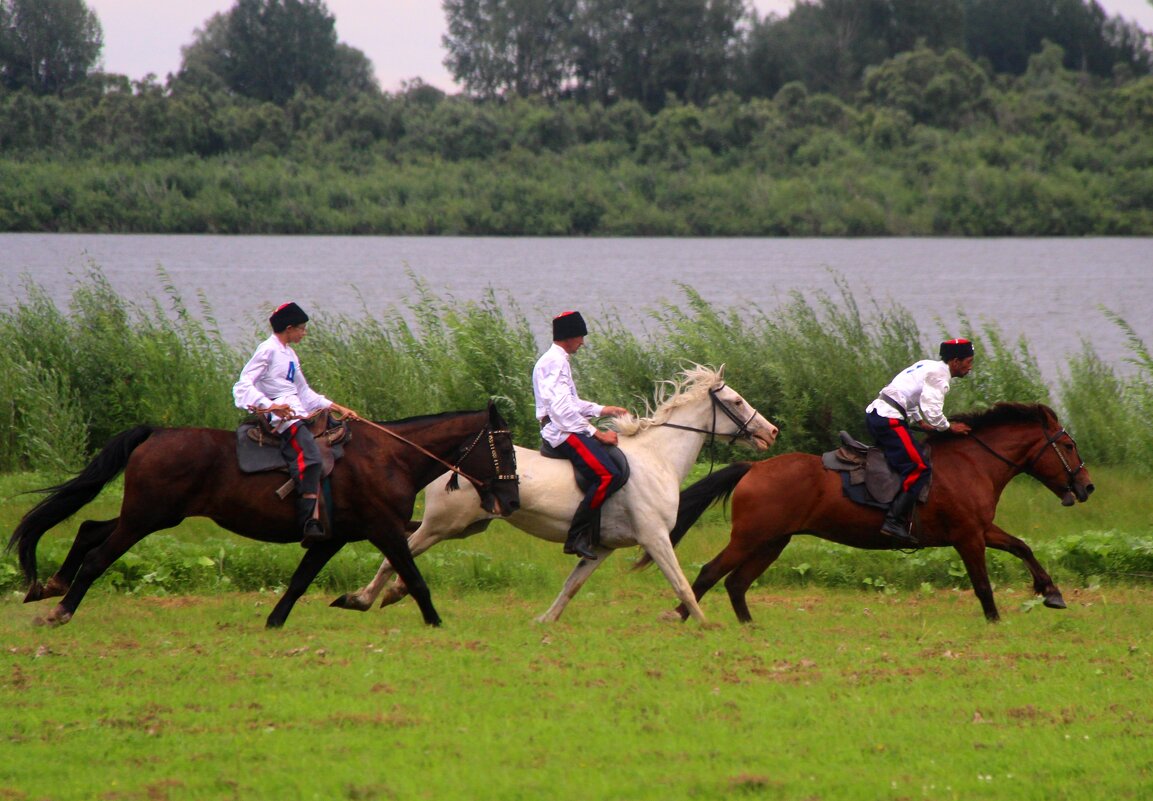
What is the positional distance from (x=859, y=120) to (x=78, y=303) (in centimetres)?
5945

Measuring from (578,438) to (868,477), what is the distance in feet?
7.99

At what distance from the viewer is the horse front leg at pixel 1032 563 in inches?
460

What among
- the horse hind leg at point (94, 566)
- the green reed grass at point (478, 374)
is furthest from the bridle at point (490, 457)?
the green reed grass at point (478, 374)

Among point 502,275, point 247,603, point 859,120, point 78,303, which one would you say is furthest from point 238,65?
point 247,603

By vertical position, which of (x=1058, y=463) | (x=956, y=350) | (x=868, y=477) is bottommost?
(x=1058, y=463)

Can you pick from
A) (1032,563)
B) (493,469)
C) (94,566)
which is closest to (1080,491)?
(1032,563)

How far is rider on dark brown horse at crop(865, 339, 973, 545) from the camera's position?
11.6 metres

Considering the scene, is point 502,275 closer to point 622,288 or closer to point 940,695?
point 622,288

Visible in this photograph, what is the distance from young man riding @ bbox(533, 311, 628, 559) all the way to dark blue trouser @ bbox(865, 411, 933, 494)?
7.50ft

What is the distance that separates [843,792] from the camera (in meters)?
6.99

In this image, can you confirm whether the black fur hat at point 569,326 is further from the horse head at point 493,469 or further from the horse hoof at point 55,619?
the horse hoof at point 55,619

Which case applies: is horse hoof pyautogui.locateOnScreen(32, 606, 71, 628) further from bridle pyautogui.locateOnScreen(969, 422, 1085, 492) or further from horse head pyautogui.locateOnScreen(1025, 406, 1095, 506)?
horse head pyautogui.locateOnScreen(1025, 406, 1095, 506)

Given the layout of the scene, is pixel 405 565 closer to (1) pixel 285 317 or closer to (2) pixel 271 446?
(2) pixel 271 446

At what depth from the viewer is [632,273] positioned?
5162 cm
